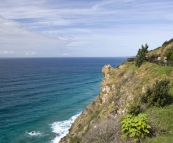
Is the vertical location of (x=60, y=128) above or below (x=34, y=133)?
above

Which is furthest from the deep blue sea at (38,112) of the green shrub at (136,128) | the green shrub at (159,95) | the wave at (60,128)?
the green shrub at (136,128)

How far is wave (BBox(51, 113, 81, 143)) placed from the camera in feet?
133

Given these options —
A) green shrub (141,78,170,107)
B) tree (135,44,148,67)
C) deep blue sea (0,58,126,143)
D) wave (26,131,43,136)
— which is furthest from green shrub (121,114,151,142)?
wave (26,131,43,136)

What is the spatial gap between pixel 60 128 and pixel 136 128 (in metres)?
32.4

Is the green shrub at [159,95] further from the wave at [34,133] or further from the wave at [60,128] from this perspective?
the wave at [34,133]

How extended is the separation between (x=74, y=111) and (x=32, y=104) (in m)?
13.6

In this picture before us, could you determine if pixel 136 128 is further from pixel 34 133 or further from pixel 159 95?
pixel 34 133

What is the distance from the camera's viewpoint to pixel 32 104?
61.7 m

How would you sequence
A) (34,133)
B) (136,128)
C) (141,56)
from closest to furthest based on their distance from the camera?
(136,128)
(141,56)
(34,133)

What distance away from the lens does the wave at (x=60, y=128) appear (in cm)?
4062

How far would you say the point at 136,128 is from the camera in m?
14.6

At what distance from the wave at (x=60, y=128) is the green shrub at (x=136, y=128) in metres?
26.8

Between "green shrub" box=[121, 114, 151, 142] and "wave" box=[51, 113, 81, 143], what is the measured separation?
87.9ft

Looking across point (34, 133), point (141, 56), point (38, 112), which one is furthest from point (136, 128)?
point (38, 112)
